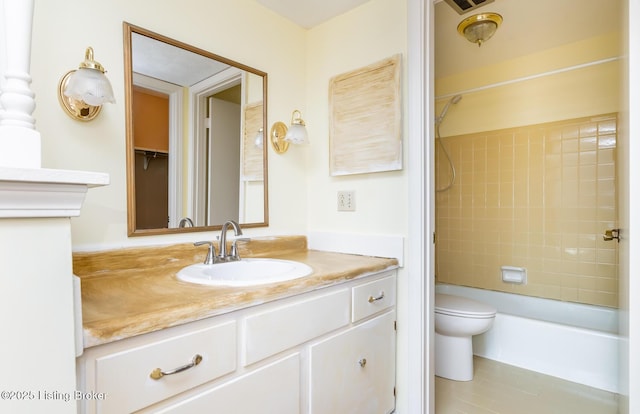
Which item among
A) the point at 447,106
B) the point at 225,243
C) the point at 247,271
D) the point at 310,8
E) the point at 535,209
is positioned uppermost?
the point at 310,8

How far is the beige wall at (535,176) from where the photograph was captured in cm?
225

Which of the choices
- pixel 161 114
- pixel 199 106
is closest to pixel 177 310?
pixel 161 114

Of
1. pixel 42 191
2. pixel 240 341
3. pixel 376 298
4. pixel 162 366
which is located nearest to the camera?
pixel 42 191

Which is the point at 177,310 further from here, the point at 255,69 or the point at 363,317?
the point at 255,69

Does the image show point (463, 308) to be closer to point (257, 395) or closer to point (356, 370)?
→ point (356, 370)

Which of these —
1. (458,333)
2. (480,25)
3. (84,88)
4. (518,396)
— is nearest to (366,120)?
(480,25)

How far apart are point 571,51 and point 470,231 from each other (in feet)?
4.78

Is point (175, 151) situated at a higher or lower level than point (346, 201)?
higher

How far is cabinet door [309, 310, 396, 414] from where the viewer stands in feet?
4.02

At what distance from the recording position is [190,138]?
1484mm

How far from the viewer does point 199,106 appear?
1513 mm

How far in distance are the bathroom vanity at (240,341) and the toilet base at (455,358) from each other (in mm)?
659

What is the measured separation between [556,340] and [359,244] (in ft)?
4.89

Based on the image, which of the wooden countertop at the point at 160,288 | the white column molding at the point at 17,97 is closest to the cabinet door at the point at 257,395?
the wooden countertop at the point at 160,288
